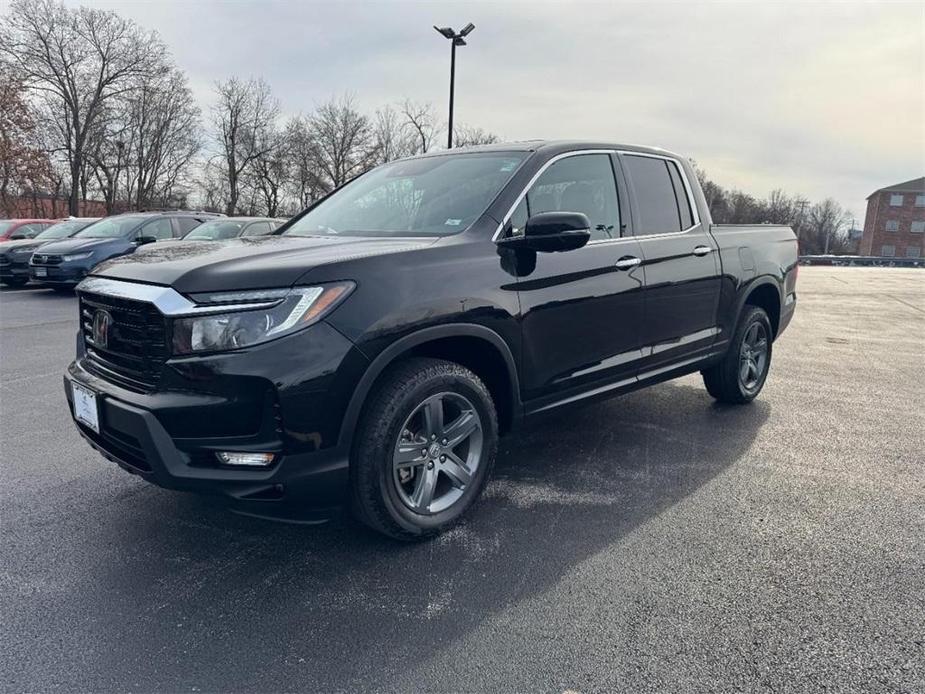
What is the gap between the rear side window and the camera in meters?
4.16

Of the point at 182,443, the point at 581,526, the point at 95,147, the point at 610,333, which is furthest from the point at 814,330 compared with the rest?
the point at 95,147

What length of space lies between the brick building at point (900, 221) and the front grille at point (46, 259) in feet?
303

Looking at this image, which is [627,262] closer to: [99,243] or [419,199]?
[419,199]

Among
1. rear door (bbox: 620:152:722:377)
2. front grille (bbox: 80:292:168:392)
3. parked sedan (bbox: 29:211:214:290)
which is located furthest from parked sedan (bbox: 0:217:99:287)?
rear door (bbox: 620:152:722:377)

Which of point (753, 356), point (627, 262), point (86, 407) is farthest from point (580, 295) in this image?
point (753, 356)

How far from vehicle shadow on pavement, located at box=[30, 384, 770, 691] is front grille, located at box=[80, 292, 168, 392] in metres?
0.81

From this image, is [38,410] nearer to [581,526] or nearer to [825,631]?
[581,526]

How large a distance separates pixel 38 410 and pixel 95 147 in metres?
43.8

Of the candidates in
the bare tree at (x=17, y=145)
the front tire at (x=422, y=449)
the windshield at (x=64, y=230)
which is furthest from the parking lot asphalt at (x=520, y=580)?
Result: the bare tree at (x=17, y=145)

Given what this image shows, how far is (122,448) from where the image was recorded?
2.64 meters

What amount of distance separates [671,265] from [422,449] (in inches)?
87.9

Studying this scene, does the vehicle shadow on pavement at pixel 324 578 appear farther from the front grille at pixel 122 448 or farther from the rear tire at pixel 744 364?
the rear tire at pixel 744 364

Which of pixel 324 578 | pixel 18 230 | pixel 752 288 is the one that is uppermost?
pixel 18 230

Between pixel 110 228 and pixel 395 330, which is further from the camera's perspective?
pixel 110 228
